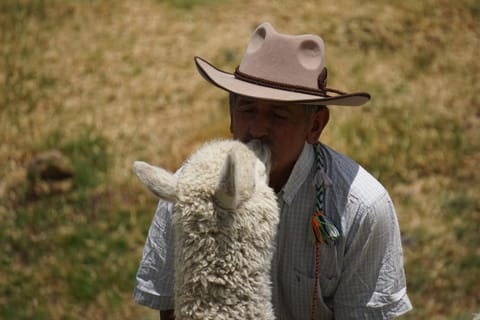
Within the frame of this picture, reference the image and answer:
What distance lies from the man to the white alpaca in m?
0.52

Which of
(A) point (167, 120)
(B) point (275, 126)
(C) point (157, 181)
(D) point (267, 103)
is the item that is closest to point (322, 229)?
(B) point (275, 126)

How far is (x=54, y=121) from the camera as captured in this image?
6.93 meters

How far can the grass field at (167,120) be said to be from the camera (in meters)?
5.39

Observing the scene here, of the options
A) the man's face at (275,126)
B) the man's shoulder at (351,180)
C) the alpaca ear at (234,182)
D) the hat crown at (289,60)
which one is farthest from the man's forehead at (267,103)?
the alpaca ear at (234,182)

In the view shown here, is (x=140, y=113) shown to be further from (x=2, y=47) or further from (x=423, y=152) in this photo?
(x=423, y=152)

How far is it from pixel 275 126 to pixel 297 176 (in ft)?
0.99

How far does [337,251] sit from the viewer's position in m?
3.18

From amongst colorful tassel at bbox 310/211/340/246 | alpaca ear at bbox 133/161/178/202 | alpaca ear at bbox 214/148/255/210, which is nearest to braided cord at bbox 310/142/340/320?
colorful tassel at bbox 310/211/340/246

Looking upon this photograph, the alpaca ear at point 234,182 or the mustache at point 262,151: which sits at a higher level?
the mustache at point 262,151

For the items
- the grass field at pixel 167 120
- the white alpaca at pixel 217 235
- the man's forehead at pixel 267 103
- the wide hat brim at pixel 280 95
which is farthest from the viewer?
the grass field at pixel 167 120

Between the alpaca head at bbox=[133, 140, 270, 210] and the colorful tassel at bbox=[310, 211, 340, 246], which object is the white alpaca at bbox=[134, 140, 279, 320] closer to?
the alpaca head at bbox=[133, 140, 270, 210]

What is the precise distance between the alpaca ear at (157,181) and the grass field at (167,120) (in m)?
2.76

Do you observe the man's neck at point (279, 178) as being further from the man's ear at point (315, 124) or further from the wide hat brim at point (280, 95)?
the wide hat brim at point (280, 95)

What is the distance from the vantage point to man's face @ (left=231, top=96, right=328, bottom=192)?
2.98m
